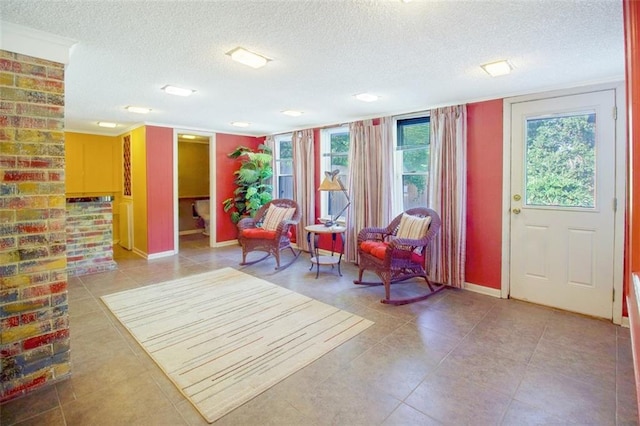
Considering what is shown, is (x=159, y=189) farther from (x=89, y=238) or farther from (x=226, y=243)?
(x=226, y=243)

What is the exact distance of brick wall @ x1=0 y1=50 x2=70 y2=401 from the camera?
184 centimetres

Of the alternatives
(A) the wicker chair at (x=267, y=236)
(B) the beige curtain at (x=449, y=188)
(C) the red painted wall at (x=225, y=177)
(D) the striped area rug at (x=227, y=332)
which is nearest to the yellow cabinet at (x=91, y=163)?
(C) the red painted wall at (x=225, y=177)

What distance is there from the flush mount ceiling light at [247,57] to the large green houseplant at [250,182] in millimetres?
3465

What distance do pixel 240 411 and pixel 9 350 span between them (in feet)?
4.62

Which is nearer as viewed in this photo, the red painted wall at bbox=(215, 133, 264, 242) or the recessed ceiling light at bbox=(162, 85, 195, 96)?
the recessed ceiling light at bbox=(162, 85, 195, 96)

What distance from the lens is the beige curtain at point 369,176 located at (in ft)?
14.3

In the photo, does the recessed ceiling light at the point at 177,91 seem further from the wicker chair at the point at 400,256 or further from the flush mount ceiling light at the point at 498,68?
the flush mount ceiling light at the point at 498,68

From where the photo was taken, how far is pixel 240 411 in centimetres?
176

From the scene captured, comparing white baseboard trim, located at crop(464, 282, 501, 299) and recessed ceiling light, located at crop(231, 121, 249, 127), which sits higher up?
recessed ceiling light, located at crop(231, 121, 249, 127)

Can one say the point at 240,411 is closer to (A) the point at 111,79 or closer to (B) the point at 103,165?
(A) the point at 111,79

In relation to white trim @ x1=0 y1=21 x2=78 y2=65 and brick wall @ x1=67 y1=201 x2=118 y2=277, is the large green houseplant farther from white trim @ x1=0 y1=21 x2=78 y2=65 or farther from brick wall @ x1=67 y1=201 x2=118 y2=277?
white trim @ x1=0 y1=21 x2=78 y2=65

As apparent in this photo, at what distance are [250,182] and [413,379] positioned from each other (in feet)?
15.5

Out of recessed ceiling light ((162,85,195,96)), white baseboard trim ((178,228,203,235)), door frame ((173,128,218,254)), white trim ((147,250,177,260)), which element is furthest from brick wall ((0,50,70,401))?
white baseboard trim ((178,228,203,235))

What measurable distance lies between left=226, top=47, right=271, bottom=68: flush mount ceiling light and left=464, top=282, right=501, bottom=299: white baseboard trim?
3242 millimetres
